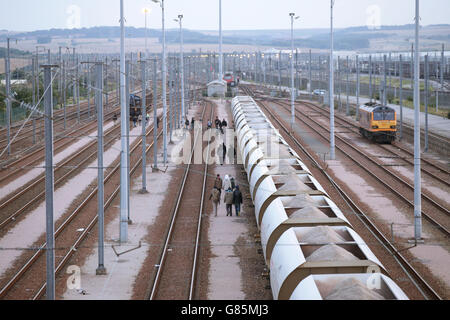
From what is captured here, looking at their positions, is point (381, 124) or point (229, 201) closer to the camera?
point (229, 201)

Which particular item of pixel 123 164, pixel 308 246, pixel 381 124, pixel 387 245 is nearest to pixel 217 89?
pixel 381 124

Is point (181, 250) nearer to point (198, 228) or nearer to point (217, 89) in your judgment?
point (198, 228)

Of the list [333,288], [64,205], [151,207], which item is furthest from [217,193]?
[333,288]

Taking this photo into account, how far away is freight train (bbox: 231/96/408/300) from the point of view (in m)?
10.6

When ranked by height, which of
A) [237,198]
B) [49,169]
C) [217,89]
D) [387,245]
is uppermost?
[217,89]

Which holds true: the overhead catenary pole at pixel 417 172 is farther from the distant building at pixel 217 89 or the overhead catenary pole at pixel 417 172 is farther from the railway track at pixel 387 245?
the distant building at pixel 217 89

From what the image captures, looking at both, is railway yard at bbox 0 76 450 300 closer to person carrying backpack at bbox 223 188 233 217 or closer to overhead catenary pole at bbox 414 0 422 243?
person carrying backpack at bbox 223 188 233 217

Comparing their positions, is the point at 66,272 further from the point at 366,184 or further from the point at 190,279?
the point at 366,184

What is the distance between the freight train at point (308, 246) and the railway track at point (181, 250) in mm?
2263

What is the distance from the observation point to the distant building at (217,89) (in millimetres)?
82312

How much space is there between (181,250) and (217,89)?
64823 mm

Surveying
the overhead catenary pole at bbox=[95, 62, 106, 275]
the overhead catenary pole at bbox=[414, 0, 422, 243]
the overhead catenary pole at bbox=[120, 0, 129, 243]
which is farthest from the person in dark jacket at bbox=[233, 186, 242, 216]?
the overhead catenary pole at bbox=[95, 62, 106, 275]

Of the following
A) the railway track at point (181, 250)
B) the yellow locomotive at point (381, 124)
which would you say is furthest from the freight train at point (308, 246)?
the yellow locomotive at point (381, 124)

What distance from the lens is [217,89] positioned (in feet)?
273
